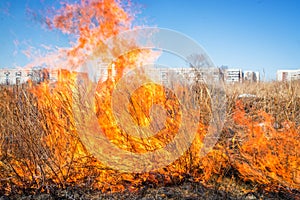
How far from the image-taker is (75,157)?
343 centimetres

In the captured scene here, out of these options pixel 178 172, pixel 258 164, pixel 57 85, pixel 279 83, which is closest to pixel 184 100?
pixel 178 172

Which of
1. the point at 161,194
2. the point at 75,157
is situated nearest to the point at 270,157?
the point at 161,194

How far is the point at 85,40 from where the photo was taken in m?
3.98

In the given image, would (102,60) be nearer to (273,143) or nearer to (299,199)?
(273,143)

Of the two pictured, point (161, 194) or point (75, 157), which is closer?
point (161, 194)

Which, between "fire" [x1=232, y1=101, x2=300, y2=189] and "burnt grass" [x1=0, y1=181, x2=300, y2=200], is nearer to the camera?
"burnt grass" [x1=0, y1=181, x2=300, y2=200]

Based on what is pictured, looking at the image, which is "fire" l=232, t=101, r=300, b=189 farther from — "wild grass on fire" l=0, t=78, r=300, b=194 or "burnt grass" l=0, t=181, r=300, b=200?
"burnt grass" l=0, t=181, r=300, b=200

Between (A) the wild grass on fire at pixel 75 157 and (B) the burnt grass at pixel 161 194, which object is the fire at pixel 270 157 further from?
(B) the burnt grass at pixel 161 194

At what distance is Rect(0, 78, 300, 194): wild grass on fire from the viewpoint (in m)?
3.29

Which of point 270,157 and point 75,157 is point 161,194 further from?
point 270,157

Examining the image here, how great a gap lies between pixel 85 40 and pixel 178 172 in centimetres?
210

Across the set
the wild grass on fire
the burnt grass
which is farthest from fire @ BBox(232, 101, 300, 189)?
the burnt grass

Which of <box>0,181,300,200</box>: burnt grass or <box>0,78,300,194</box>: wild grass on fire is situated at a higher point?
<box>0,78,300,194</box>: wild grass on fire

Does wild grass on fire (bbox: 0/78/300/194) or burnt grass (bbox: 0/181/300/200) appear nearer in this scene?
burnt grass (bbox: 0/181/300/200)
